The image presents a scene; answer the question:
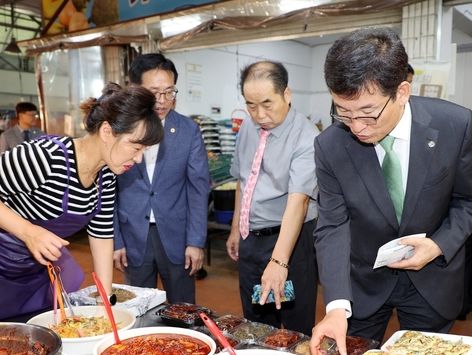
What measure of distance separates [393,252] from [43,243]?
99 cm

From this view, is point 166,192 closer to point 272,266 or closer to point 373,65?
point 272,266

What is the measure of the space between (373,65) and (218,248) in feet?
15.1

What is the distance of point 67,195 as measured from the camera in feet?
5.14

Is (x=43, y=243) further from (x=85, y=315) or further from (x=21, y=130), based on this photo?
(x=21, y=130)

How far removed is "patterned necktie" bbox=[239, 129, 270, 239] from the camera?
2.11 meters

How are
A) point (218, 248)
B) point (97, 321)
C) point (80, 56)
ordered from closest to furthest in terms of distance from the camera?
point (97, 321) < point (218, 248) < point (80, 56)

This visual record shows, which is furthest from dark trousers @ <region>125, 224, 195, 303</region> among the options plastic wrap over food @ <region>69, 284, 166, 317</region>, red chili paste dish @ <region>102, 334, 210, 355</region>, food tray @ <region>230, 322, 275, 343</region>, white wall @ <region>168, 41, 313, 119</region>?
white wall @ <region>168, 41, 313, 119</region>

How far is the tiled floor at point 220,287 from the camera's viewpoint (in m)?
3.29

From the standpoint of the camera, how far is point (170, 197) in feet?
7.19

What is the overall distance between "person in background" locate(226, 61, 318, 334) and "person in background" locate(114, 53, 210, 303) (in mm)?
230

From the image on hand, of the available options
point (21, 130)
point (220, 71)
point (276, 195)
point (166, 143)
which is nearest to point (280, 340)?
point (276, 195)

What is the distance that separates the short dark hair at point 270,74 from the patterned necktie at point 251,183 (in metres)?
0.23

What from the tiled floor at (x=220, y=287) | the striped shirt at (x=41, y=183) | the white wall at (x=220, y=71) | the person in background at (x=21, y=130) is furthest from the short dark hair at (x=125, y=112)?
the person in background at (x=21, y=130)

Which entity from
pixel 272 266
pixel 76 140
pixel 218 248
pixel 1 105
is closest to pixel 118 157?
pixel 76 140
